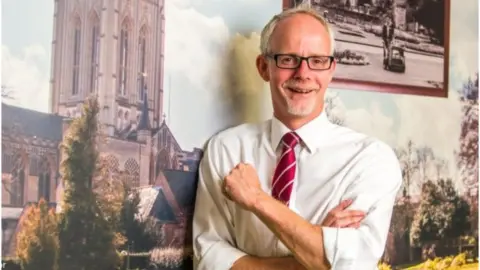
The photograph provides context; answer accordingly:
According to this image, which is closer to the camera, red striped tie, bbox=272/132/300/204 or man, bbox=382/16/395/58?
red striped tie, bbox=272/132/300/204

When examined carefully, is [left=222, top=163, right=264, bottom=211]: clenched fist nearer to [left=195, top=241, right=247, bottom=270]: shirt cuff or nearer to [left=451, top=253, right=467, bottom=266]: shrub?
[left=195, top=241, right=247, bottom=270]: shirt cuff

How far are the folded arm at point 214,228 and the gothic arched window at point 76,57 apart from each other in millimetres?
384

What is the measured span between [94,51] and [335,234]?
683mm

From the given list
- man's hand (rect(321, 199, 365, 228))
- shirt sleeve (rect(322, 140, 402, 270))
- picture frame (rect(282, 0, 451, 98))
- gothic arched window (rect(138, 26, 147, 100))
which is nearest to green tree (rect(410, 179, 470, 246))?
picture frame (rect(282, 0, 451, 98))

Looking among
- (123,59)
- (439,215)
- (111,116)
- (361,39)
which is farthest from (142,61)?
(439,215)

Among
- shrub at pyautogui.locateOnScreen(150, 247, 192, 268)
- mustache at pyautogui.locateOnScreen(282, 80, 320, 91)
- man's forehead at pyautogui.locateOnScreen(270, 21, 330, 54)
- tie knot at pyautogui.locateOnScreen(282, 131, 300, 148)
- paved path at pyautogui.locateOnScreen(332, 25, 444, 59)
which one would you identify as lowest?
shrub at pyautogui.locateOnScreen(150, 247, 192, 268)

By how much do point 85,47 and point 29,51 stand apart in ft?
0.45

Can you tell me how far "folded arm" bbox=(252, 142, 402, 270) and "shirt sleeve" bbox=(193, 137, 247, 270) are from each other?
194 mm

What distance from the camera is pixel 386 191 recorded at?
159cm

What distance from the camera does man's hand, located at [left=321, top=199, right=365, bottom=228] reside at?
59.1 inches

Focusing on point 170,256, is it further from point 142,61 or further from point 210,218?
point 142,61

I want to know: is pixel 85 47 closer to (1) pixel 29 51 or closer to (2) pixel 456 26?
(1) pixel 29 51

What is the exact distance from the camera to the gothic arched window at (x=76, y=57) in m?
1.48

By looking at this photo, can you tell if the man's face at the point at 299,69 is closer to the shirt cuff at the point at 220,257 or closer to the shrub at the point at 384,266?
the shirt cuff at the point at 220,257
